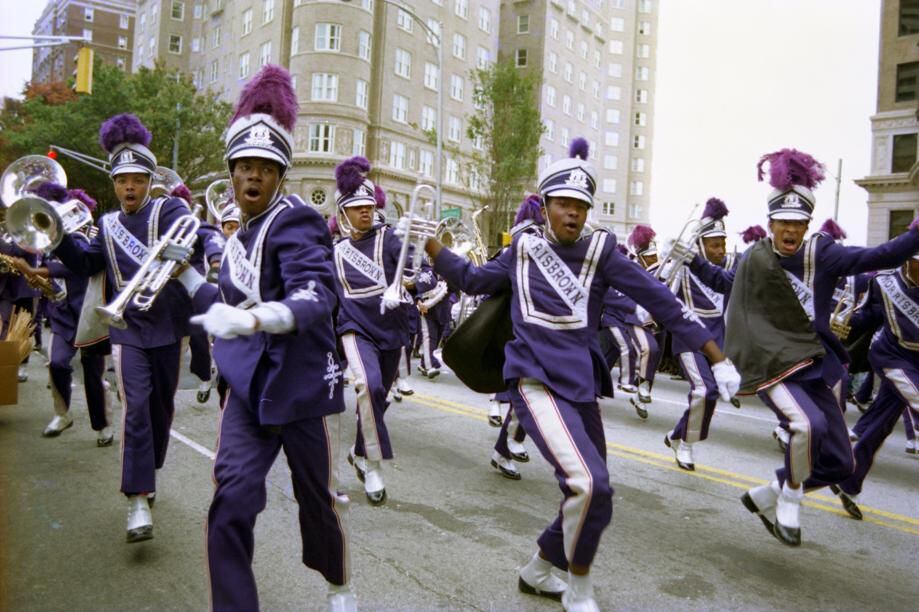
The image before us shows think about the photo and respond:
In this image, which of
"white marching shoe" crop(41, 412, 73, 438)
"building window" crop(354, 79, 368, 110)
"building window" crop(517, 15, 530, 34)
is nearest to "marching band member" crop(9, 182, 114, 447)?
"white marching shoe" crop(41, 412, 73, 438)

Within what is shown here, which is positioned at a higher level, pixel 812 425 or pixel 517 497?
pixel 812 425

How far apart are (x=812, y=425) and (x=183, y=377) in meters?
9.25

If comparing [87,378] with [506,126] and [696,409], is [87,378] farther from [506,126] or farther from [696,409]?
[506,126]

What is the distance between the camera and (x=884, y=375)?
668 centimetres

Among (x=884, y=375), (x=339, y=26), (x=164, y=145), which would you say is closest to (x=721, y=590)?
(x=884, y=375)

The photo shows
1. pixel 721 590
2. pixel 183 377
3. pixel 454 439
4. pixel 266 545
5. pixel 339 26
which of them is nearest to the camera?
pixel 721 590

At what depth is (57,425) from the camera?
7.67 meters

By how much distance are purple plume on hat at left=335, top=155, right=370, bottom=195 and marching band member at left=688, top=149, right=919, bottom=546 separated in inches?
131

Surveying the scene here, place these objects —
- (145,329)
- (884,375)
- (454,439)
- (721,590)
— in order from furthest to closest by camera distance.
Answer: (454,439)
(884,375)
(145,329)
(721,590)

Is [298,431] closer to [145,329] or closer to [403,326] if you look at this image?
[145,329]

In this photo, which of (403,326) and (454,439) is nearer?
(403,326)

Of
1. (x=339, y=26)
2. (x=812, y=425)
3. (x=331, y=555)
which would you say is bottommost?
(x=331, y=555)

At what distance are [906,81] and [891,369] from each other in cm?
3832

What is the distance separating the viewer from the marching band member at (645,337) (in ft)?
36.0
